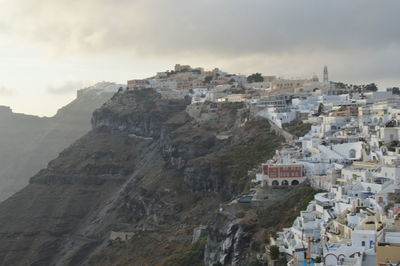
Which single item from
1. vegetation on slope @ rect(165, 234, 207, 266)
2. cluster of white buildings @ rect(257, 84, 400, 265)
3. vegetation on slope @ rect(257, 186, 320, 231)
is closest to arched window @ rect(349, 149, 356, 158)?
cluster of white buildings @ rect(257, 84, 400, 265)

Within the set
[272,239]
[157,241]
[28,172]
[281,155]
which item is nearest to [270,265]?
[272,239]

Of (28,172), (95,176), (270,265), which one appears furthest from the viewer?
(28,172)

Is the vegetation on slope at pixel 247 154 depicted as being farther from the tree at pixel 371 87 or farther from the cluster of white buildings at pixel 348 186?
the tree at pixel 371 87

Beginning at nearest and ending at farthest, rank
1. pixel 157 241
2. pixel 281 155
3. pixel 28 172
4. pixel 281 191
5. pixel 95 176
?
pixel 281 191 → pixel 281 155 → pixel 157 241 → pixel 95 176 → pixel 28 172

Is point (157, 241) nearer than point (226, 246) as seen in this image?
No

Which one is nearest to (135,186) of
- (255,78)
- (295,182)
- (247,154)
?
(247,154)

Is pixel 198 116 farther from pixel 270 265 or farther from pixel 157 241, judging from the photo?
pixel 270 265
